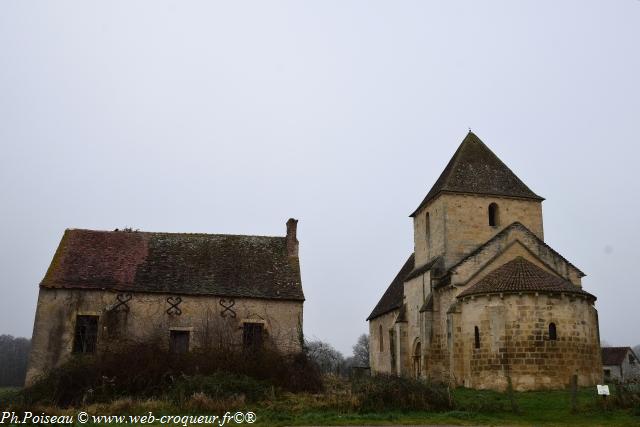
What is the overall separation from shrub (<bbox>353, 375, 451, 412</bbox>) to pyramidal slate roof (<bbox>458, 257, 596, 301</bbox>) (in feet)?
26.7

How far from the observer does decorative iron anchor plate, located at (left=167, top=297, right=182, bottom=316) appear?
26.0 m

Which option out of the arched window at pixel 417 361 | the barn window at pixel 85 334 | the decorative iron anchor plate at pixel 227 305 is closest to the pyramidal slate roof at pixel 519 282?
the arched window at pixel 417 361

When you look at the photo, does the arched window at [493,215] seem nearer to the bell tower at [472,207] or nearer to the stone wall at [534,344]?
the bell tower at [472,207]

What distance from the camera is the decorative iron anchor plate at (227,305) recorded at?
1036 inches

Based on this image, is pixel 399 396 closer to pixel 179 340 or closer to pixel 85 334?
pixel 179 340

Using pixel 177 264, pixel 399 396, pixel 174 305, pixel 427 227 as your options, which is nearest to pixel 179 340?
pixel 174 305

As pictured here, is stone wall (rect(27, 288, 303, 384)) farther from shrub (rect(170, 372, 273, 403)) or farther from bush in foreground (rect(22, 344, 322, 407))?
shrub (rect(170, 372, 273, 403))

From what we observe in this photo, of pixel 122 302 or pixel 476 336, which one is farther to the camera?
pixel 122 302

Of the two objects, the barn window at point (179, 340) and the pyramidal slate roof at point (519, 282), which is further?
the barn window at point (179, 340)

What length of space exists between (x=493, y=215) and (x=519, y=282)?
7.03 metres

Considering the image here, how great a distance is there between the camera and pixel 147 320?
25.8 meters

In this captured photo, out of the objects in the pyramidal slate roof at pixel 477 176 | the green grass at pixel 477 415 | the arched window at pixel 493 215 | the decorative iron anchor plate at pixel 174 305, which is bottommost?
the green grass at pixel 477 415

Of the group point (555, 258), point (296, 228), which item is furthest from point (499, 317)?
point (296, 228)

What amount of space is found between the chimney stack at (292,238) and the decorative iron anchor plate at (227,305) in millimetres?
4453
